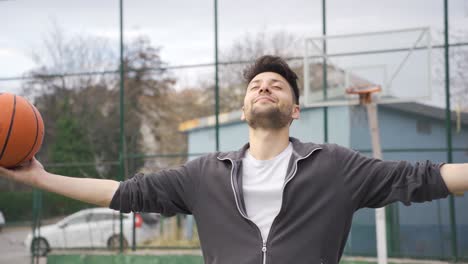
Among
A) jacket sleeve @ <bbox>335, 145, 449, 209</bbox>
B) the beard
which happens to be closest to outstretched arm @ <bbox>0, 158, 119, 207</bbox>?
the beard

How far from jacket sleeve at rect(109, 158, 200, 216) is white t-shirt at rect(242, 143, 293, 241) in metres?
0.26

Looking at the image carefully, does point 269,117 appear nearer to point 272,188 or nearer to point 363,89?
point 272,188

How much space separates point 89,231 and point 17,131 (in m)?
8.74

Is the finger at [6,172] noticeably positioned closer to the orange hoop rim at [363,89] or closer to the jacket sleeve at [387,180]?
the jacket sleeve at [387,180]

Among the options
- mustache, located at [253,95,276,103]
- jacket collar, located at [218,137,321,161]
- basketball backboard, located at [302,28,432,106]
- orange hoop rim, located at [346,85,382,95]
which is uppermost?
basketball backboard, located at [302,28,432,106]

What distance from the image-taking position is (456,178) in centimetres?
233

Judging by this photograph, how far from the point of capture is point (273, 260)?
2.37m

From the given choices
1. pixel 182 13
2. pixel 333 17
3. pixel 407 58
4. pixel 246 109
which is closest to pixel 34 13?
pixel 182 13

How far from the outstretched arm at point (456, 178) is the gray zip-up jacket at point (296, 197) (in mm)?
26

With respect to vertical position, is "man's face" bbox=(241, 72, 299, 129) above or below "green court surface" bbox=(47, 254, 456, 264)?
above

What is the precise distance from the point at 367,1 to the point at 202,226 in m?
8.54

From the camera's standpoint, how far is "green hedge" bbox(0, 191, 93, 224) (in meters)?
11.5

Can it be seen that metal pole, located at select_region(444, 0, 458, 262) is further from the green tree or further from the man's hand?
the green tree

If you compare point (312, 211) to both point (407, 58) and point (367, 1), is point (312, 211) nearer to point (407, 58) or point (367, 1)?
point (407, 58)
